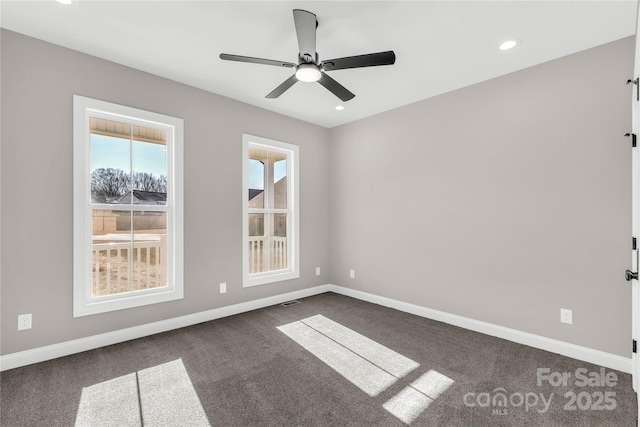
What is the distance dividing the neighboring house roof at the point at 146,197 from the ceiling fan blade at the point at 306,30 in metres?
2.25

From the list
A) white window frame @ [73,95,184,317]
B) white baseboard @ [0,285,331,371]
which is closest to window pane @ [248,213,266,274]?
white baseboard @ [0,285,331,371]

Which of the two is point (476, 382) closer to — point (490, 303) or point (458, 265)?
point (490, 303)

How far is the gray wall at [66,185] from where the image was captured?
8.02 ft

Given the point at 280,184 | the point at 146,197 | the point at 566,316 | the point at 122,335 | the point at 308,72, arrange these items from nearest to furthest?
the point at 308,72
the point at 566,316
the point at 122,335
the point at 146,197
the point at 280,184

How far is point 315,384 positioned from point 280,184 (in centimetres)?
300

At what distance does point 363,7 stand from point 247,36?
3.27ft

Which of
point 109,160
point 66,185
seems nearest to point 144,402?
point 66,185

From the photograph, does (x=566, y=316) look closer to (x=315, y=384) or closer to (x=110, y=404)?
(x=315, y=384)

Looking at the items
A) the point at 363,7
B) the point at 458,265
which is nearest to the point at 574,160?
the point at 458,265

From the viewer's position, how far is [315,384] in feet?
7.32

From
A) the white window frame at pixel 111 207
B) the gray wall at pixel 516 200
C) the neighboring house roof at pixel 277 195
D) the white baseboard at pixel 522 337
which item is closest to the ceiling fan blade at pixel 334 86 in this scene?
the gray wall at pixel 516 200

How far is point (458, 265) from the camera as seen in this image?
11.3 ft

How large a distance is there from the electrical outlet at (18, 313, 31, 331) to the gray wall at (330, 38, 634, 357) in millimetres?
3731

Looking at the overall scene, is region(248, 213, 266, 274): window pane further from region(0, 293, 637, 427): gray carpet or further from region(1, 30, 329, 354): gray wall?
region(0, 293, 637, 427): gray carpet
